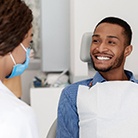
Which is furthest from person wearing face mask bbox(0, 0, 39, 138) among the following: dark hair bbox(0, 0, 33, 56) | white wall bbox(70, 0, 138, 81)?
white wall bbox(70, 0, 138, 81)

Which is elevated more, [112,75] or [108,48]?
[108,48]

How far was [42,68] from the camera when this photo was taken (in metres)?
3.17

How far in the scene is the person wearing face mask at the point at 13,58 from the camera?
3.51 ft

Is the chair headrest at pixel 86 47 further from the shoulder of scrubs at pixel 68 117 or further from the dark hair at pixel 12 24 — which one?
the dark hair at pixel 12 24

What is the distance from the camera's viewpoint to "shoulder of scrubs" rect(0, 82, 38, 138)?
3.46ft

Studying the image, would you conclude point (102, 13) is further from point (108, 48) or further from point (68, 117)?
point (68, 117)

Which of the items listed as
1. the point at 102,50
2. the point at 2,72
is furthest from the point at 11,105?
the point at 102,50

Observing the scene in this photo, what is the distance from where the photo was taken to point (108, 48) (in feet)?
5.48

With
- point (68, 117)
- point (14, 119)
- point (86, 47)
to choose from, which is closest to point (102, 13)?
point (86, 47)

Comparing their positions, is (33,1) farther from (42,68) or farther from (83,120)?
(83,120)

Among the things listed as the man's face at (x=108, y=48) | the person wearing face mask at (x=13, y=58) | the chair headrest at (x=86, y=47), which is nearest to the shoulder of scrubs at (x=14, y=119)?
the person wearing face mask at (x=13, y=58)

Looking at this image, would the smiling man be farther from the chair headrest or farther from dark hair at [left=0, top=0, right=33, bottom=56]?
dark hair at [left=0, top=0, right=33, bottom=56]

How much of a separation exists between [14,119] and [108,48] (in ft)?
2.45

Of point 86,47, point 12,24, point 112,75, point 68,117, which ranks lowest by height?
point 68,117
